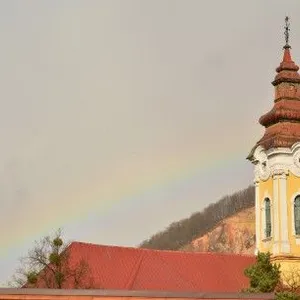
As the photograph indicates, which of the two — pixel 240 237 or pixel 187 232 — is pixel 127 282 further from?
pixel 187 232

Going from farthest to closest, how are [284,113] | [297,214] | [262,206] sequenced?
[262,206]
[284,113]
[297,214]

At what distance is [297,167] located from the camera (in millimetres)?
42312

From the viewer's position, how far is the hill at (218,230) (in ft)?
446

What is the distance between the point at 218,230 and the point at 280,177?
99.6 meters

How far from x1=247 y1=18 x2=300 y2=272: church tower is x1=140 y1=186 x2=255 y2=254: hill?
80063 mm

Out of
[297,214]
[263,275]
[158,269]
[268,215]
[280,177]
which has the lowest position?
[263,275]

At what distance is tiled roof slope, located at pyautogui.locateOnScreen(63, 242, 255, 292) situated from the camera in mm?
37969

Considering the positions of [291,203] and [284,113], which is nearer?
[291,203]

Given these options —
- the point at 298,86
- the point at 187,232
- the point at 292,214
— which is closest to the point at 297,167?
the point at 292,214

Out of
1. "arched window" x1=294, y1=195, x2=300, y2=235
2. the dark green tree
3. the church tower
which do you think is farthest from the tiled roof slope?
"arched window" x1=294, y1=195, x2=300, y2=235

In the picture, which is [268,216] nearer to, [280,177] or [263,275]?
[280,177]

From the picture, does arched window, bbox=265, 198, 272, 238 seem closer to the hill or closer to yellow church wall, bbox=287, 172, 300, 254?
yellow church wall, bbox=287, 172, 300, 254

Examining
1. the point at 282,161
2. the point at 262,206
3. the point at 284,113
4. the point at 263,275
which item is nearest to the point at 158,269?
the point at 263,275

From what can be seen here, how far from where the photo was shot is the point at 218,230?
140 metres
